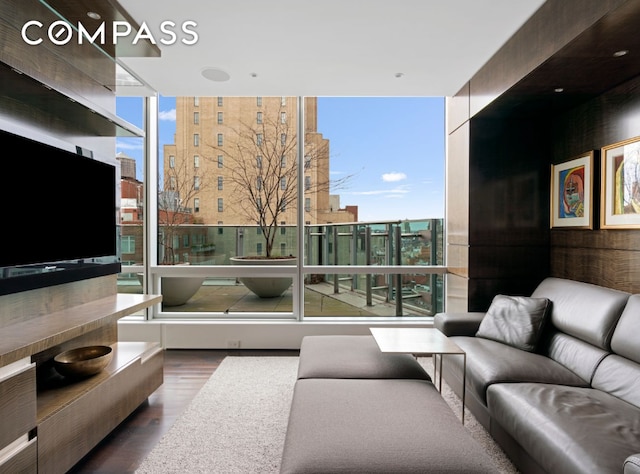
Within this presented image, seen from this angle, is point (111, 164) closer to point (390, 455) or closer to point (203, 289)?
point (203, 289)

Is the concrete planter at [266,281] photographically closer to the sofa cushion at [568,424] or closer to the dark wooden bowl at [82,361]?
the dark wooden bowl at [82,361]

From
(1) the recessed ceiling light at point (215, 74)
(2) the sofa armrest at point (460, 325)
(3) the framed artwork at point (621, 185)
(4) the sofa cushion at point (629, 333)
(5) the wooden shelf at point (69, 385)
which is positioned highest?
(1) the recessed ceiling light at point (215, 74)

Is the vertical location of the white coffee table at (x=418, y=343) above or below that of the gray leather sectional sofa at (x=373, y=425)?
above

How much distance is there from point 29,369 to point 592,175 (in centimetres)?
361

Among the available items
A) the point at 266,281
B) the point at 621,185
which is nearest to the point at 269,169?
the point at 266,281

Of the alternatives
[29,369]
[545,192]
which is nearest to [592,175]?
[545,192]

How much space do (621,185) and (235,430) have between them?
3034 mm

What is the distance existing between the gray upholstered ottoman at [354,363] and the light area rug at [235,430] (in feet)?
1.37

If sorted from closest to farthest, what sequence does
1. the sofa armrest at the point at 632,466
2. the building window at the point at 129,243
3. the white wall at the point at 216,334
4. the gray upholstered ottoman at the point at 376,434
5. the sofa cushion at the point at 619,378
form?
1. the sofa armrest at the point at 632,466
2. the gray upholstered ottoman at the point at 376,434
3. the sofa cushion at the point at 619,378
4. the white wall at the point at 216,334
5. the building window at the point at 129,243

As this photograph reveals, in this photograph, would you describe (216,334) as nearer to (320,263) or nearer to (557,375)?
(320,263)

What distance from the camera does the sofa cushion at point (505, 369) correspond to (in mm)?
2082

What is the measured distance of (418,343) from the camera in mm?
2408

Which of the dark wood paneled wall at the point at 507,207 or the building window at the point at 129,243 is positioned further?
the building window at the point at 129,243

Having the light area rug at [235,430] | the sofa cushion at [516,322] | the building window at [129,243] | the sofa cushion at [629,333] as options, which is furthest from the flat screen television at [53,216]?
the sofa cushion at [629,333]
